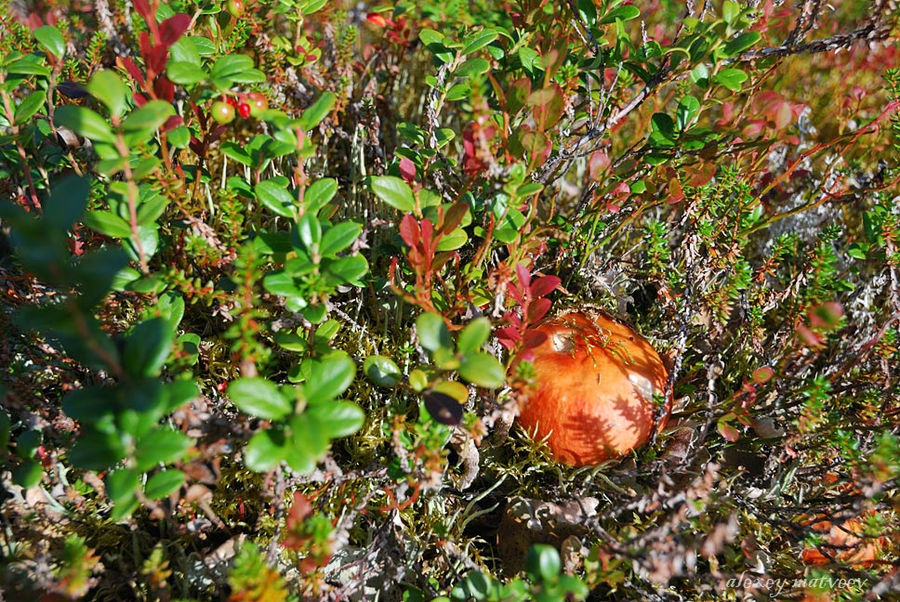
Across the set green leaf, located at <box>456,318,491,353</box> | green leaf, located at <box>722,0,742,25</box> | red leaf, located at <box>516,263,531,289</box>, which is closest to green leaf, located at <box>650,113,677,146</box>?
green leaf, located at <box>722,0,742,25</box>

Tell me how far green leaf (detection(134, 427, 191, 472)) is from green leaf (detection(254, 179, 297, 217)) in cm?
56

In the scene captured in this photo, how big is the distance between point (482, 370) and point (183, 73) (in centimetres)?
93

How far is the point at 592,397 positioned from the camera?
1.82m

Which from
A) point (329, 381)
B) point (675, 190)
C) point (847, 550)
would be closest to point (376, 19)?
point (675, 190)

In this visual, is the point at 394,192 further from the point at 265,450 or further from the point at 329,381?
the point at 265,450

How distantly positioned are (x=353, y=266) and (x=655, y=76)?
1102 millimetres

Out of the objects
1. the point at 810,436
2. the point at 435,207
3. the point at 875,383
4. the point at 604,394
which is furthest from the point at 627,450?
the point at 435,207

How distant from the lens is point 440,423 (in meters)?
1.38

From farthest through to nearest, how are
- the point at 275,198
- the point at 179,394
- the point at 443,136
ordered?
the point at 443,136 → the point at 275,198 → the point at 179,394

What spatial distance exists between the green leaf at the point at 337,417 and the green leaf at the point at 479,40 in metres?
1.14

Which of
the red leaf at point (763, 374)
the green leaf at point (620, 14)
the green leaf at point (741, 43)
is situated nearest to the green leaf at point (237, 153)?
the green leaf at point (620, 14)

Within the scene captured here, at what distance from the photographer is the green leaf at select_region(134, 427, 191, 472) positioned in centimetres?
105

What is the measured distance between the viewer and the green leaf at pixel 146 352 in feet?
3.52

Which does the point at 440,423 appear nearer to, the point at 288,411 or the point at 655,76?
the point at 288,411
